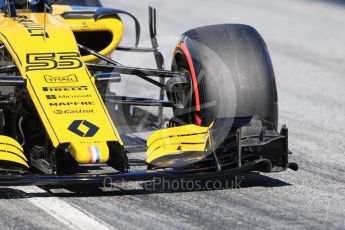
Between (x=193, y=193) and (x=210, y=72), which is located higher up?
(x=210, y=72)

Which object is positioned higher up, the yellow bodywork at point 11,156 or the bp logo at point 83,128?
the bp logo at point 83,128

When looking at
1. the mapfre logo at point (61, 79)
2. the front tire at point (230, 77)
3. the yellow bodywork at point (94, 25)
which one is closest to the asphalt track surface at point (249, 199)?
the front tire at point (230, 77)

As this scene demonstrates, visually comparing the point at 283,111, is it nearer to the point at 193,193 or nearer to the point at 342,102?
the point at 342,102

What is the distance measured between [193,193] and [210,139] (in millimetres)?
448

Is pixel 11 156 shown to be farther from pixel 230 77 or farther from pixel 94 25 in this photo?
pixel 94 25

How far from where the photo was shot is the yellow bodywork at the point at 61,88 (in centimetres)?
A: 668

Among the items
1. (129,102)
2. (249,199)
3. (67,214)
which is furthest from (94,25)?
(67,214)

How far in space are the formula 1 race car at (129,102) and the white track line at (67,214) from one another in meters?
0.19

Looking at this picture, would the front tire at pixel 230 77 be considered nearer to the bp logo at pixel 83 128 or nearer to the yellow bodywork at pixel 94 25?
the bp logo at pixel 83 128

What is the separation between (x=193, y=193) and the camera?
6820 millimetres

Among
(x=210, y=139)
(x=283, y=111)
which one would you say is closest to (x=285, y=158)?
(x=210, y=139)

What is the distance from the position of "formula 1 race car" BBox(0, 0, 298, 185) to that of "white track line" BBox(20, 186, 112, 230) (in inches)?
7.6

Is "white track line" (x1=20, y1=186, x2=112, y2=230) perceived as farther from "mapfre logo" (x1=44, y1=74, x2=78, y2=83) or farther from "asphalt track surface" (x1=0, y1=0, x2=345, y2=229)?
"mapfre logo" (x1=44, y1=74, x2=78, y2=83)

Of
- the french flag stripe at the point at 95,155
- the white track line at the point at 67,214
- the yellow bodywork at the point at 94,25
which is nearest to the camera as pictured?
the white track line at the point at 67,214
